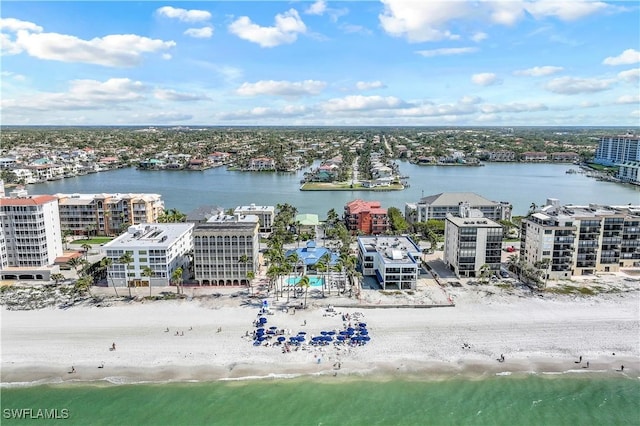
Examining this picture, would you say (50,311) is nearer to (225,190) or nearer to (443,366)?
(443,366)

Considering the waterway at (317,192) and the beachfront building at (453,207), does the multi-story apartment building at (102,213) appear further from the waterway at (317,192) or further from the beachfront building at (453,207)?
the beachfront building at (453,207)

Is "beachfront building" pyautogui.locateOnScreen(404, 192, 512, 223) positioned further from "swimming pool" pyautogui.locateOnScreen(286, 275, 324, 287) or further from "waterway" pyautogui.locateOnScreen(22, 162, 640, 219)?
"swimming pool" pyautogui.locateOnScreen(286, 275, 324, 287)

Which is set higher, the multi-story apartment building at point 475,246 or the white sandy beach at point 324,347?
the multi-story apartment building at point 475,246

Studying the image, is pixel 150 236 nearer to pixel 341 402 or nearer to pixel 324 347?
pixel 324 347

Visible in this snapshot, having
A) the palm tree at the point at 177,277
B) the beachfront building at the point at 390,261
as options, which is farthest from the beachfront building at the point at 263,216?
the palm tree at the point at 177,277

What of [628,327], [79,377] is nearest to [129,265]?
[79,377]

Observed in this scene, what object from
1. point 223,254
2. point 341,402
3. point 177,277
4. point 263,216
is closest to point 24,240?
point 177,277

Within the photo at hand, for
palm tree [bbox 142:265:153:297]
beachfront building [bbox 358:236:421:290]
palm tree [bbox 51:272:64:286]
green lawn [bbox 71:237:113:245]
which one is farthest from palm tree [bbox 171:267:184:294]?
green lawn [bbox 71:237:113:245]
